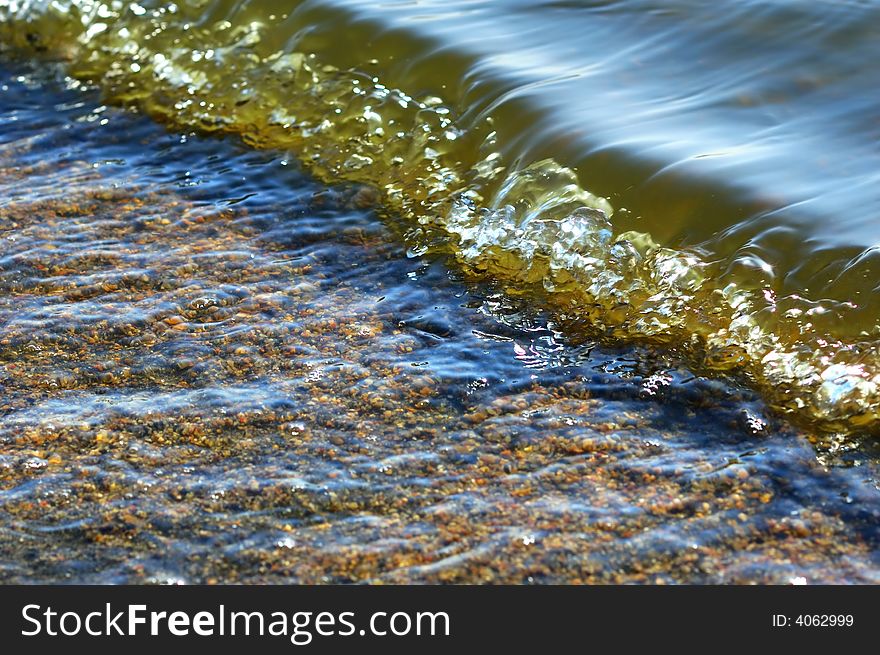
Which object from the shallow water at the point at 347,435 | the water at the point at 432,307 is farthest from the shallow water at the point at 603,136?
the shallow water at the point at 347,435

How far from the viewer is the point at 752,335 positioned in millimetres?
3465

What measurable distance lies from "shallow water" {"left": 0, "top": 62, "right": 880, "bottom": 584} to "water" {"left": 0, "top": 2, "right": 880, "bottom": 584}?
1 centimetres

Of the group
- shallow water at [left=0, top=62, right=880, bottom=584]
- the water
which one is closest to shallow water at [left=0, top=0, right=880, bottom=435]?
the water

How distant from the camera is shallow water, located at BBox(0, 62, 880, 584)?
8.38 ft

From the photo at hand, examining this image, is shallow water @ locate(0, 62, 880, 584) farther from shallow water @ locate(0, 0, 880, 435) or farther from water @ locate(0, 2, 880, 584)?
shallow water @ locate(0, 0, 880, 435)

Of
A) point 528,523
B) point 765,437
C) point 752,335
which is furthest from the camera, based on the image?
point 752,335

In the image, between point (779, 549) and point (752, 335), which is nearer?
point (779, 549)

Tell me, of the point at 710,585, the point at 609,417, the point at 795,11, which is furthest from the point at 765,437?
the point at 795,11

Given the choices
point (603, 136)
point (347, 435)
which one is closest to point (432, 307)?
point (347, 435)

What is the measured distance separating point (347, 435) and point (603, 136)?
198 cm

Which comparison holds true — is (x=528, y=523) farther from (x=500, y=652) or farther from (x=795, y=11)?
(x=795, y=11)

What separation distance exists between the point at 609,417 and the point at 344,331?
3.14ft

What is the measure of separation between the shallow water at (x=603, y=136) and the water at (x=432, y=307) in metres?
0.02

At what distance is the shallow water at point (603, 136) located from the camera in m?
3.55
